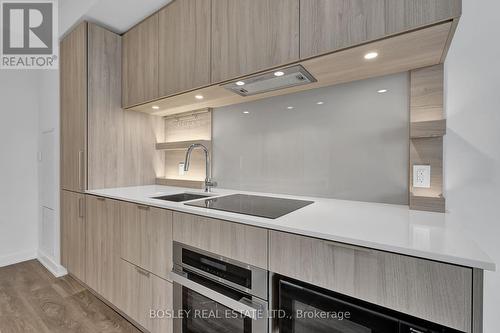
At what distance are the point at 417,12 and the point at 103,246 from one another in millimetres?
2346

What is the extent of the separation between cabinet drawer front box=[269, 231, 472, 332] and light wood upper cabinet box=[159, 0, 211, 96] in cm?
116

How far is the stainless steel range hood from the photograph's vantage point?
127 centimetres

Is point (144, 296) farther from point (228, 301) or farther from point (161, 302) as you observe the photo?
point (228, 301)

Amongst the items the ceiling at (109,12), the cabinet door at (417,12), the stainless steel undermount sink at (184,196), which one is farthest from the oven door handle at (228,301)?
the ceiling at (109,12)

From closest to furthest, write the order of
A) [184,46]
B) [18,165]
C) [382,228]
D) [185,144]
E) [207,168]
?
[382,228]
[184,46]
[207,168]
[185,144]
[18,165]

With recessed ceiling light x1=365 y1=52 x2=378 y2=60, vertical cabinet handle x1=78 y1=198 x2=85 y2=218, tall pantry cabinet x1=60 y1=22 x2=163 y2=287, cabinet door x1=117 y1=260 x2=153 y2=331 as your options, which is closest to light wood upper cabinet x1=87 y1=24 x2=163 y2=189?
tall pantry cabinet x1=60 y1=22 x2=163 y2=287

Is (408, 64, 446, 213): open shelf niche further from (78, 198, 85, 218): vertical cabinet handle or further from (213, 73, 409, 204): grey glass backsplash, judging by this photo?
(78, 198, 85, 218): vertical cabinet handle

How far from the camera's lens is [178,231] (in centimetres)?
126

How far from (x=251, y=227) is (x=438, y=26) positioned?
1.06m

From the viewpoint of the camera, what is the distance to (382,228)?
2.76 ft

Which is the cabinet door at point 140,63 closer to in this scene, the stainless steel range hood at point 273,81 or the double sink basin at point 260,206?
the stainless steel range hood at point 273,81

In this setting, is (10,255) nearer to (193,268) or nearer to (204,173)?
(204,173)

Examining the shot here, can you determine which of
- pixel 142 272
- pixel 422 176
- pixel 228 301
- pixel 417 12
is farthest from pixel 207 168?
pixel 417 12

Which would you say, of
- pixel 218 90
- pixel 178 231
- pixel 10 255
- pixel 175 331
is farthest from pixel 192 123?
pixel 10 255
